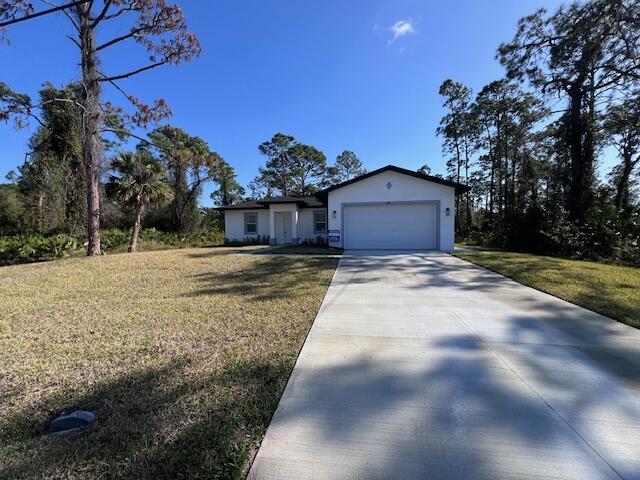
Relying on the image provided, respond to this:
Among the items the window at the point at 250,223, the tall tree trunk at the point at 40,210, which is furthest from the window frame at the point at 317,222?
the tall tree trunk at the point at 40,210

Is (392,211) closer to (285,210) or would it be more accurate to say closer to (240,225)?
(285,210)

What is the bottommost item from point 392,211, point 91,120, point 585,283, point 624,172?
point 585,283

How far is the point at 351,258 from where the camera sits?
11.0 meters

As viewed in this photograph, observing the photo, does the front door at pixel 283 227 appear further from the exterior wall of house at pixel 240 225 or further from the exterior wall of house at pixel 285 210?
the exterior wall of house at pixel 240 225

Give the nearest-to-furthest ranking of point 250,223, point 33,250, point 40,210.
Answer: point 33,250 < point 250,223 < point 40,210

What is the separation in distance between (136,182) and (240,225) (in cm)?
654

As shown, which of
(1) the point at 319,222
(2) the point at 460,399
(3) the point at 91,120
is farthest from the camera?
(1) the point at 319,222

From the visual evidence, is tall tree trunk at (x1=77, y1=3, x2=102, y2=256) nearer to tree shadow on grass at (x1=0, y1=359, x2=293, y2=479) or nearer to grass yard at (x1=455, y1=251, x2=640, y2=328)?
tree shadow on grass at (x1=0, y1=359, x2=293, y2=479)

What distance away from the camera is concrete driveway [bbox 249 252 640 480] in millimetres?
1874

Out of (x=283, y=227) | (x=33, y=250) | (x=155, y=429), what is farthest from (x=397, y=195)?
(x=33, y=250)

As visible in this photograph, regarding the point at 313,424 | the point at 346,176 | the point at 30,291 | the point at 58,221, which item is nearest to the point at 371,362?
Answer: the point at 313,424

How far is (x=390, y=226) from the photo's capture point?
1408cm

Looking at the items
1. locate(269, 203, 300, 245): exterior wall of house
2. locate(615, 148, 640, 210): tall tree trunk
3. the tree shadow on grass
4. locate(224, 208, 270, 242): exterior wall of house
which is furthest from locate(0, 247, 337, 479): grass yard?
locate(615, 148, 640, 210): tall tree trunk

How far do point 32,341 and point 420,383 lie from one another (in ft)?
15.3
